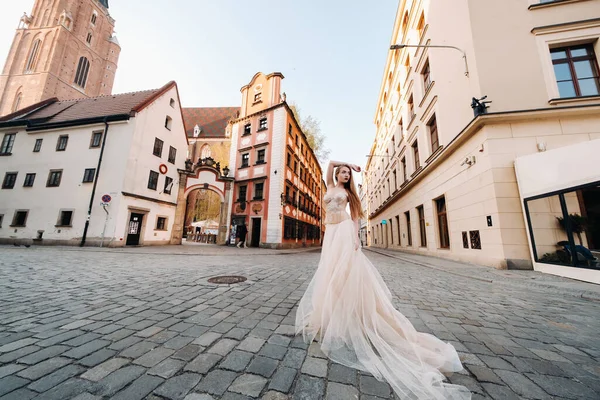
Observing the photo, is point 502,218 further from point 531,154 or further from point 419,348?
point 419,348

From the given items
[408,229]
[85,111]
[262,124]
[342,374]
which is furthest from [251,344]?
[85,111]

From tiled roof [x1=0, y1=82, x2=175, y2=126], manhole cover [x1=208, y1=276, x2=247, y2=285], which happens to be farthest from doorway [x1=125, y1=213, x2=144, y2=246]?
manhole cover [x1=208, y1=276, x2=247, y2=285]

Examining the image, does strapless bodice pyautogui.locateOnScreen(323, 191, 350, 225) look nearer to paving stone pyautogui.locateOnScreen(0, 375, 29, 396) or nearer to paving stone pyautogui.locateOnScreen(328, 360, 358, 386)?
paving stone pyautogui.locateOnScreen(328, 360, 358, 386)

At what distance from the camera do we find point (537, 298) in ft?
13.7

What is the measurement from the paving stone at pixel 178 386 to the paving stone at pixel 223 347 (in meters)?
0.36

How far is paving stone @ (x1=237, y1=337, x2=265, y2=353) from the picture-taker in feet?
6.96

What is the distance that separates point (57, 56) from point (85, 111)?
33.6m

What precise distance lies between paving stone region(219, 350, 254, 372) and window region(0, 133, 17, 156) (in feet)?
90.4

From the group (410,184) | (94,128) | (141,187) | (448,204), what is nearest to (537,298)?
(448,204)

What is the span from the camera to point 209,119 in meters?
37.6

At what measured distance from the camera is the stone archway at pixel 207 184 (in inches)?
790

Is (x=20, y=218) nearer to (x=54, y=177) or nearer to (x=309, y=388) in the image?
(x=54, y=177)

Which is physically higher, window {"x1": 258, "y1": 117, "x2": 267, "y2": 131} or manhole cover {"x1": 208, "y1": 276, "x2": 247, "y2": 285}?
window {"x1": 258, "y1": 117, "x2": 267, "y2": 131}

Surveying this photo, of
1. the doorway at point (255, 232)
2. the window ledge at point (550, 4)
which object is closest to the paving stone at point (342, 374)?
the window ledge at point (550, 4)
